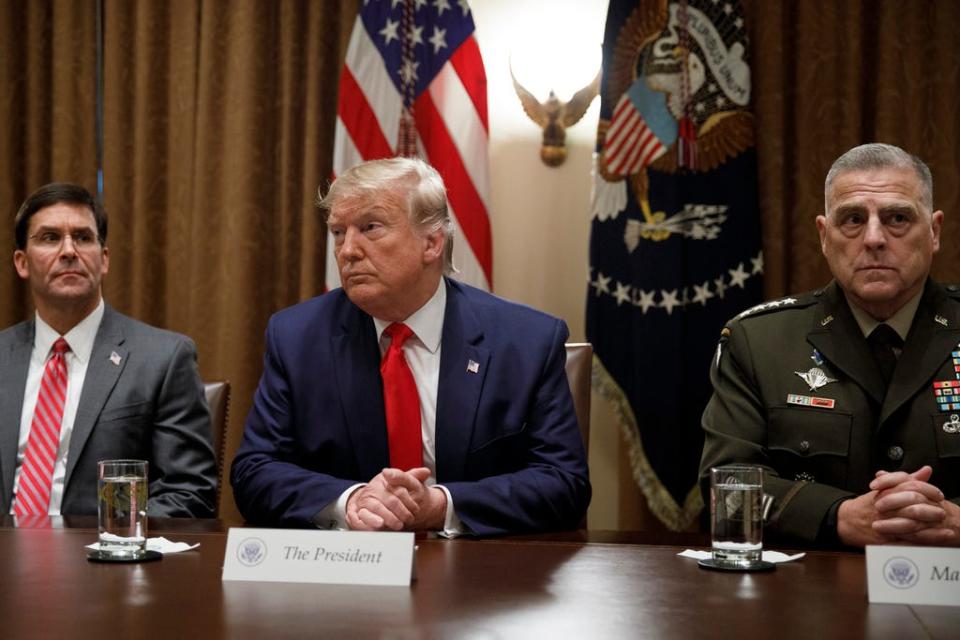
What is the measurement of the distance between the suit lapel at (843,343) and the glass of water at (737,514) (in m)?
0.82

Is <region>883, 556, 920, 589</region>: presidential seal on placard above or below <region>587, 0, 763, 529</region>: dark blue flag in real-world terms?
below

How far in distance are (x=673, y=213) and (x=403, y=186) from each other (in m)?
1.66

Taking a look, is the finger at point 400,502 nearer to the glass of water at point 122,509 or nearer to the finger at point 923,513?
the glass of water at point 122,509

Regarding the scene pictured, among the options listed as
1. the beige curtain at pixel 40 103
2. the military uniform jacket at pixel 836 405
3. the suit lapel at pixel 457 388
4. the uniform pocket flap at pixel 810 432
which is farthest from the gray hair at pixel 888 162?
the beige curtain at pixel 40 103

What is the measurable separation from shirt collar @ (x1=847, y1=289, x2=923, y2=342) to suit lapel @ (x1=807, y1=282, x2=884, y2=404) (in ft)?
0.05

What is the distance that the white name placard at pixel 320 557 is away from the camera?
158 cm

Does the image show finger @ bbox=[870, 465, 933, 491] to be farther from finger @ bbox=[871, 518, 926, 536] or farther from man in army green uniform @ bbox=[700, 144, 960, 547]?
man in army green uniform @ bbox=[700, 144, 960, 547]

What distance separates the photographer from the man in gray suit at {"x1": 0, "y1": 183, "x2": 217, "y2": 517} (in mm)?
2893

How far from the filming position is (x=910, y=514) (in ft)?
6.40

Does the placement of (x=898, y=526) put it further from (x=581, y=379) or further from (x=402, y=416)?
(x=402, y=416)

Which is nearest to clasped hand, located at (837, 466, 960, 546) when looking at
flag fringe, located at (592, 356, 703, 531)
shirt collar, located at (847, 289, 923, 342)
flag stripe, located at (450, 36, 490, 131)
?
shirt collar, located at (847, 289, 923, 342)

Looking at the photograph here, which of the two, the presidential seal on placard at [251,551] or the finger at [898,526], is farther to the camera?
the finger at [898,526]

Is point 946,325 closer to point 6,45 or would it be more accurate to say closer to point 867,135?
point 867,135

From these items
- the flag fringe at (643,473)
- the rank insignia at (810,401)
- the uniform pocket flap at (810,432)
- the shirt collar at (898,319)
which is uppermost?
the shirt collar at (898,319)
